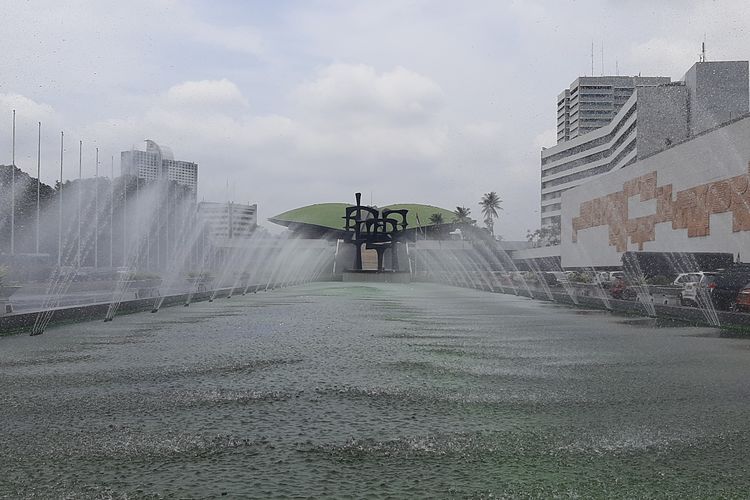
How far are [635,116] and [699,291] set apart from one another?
6437 cm

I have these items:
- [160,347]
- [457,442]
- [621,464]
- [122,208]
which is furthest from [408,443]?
[122,208]

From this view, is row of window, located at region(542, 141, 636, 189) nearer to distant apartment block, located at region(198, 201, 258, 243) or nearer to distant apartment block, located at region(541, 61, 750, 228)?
distant apartment block, located at region(541, 61, 750, 228)

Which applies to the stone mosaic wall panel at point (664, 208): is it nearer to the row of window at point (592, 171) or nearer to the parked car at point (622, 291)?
the parked car at point (622, 291)

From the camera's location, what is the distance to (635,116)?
82.1 m

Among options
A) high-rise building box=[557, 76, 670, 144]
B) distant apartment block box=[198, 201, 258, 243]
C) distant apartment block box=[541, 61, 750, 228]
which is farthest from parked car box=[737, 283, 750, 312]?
high-rise building box=[557, 76, 670, 144]

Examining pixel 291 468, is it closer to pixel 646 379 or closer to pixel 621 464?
pixel 621 464

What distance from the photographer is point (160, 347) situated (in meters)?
12.8

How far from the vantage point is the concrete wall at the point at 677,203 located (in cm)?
4028

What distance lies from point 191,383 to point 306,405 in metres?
2.13

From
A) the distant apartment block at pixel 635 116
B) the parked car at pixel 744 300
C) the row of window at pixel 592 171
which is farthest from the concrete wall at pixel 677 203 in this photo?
the row of window at pixel 592 171

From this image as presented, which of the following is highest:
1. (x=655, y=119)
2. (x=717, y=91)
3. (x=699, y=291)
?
(x=717, y=91)

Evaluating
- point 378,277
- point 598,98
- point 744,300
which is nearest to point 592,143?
point 598,98

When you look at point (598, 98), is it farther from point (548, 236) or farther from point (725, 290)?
point (725, 290)

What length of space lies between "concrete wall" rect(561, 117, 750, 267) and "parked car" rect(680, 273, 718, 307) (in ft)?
54.7
